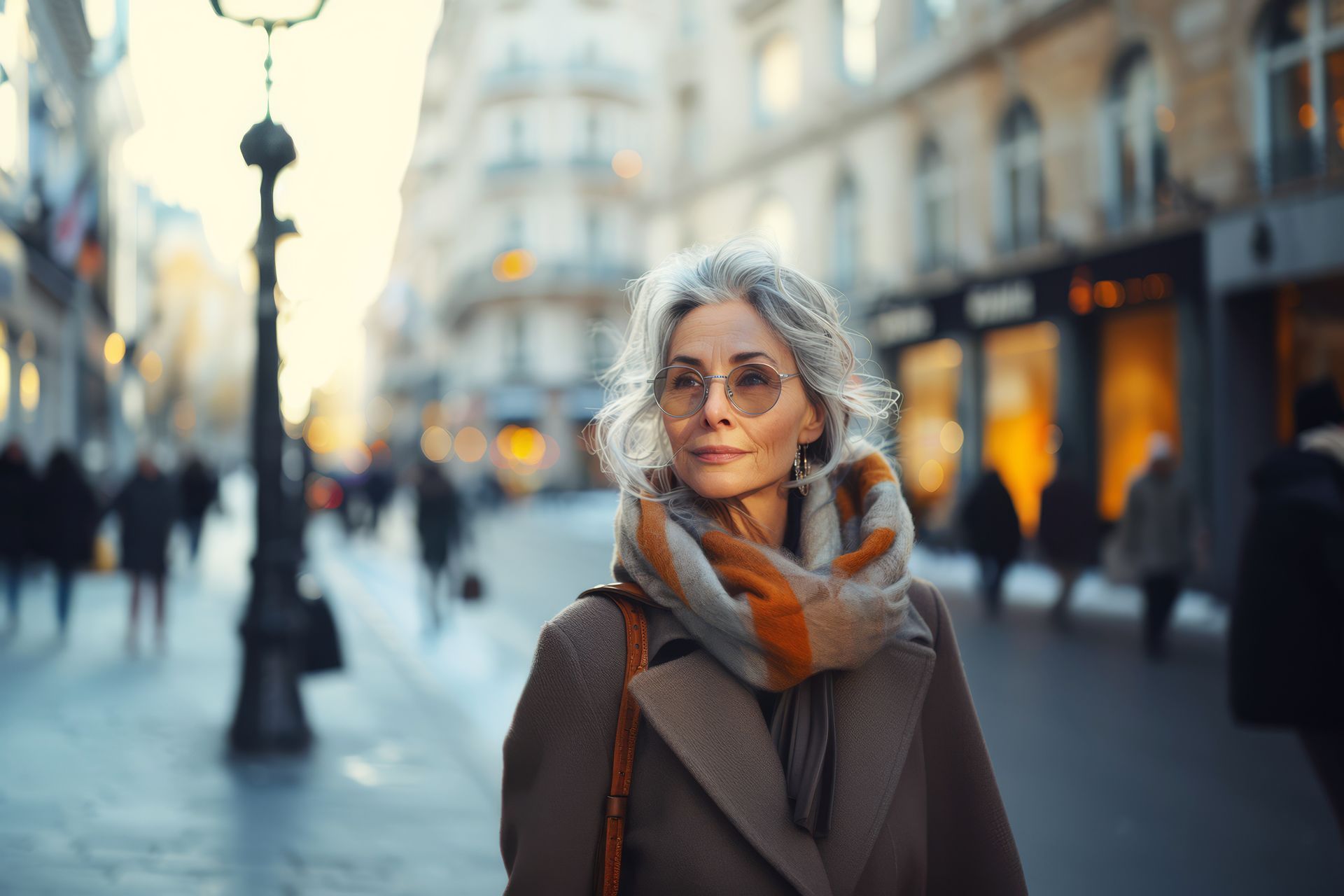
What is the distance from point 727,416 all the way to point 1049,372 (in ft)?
57.0

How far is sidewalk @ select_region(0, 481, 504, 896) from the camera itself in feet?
16.0

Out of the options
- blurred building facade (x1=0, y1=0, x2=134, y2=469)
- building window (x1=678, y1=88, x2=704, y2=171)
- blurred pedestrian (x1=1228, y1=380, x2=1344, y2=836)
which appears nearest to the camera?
blurred pedestrian (x1=1228, y1=380, x2=1344, y2=836)

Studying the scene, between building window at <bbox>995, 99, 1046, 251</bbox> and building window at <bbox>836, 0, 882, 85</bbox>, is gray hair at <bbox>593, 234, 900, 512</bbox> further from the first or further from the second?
building window at <bbox>836, 0, 882, 85</bbox>

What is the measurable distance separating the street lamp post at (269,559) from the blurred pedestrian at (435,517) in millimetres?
5724

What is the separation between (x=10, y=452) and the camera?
46.5ft

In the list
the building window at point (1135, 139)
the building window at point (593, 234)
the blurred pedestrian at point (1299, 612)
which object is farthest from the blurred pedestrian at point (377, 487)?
the building window at point (593, 234)

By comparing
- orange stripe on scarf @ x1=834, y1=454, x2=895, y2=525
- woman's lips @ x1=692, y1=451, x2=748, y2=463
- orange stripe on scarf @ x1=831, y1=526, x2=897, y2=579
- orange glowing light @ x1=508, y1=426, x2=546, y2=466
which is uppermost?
orange glowing light @ x1=508, y1=426, x2=546, y2=466

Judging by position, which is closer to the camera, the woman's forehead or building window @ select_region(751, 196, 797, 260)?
the woman's forehead

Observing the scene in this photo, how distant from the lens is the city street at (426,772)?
4965mm

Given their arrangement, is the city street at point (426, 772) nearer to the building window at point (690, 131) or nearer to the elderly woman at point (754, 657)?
the elderly woman at point (754, 657)

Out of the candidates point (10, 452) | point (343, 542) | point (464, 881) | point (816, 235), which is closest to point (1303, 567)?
point (464, 881)

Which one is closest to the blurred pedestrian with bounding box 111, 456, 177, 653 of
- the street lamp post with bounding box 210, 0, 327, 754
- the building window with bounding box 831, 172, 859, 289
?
the street lamp post with bounding box 210, 0, 327, 754

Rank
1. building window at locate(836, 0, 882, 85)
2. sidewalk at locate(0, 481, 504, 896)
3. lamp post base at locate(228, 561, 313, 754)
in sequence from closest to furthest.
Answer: sidewalk at locate(0, 481, 504, 896), lamp post base at locate(228, 561, 313, 754), building window at locate(836, 0, 882, 85)

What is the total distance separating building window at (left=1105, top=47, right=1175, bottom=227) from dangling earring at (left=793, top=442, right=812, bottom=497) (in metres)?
15.1
